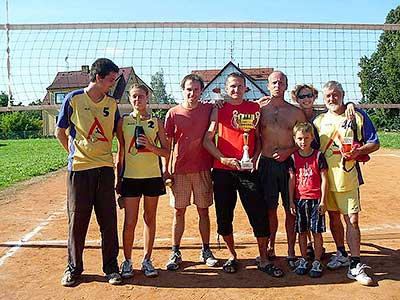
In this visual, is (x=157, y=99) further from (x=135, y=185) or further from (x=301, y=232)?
(x=301, y=232)

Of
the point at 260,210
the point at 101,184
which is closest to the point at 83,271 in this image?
the point at 101,184

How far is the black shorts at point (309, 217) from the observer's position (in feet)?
17.3

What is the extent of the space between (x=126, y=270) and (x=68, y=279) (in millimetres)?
610

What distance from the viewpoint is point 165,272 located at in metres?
5.51

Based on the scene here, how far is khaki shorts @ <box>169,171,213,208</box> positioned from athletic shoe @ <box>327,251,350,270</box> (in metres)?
1.53

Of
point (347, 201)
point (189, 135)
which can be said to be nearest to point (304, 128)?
point (347, 201)

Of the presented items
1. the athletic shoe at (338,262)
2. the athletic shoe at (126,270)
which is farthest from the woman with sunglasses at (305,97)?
the athletic shoe at (126,270)

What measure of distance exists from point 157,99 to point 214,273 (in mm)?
3509

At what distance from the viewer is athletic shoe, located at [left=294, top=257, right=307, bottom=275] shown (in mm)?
5332

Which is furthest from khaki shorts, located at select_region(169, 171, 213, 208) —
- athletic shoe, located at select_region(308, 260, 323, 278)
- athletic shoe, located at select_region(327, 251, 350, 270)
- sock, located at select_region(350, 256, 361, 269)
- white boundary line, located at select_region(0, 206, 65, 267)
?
white boundary line, located at select_region(0, 206, 65, 267)

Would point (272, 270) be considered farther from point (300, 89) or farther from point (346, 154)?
point (300, 89)

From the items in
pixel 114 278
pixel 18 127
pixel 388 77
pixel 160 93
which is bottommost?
pixel 114 278

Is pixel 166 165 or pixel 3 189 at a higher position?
pixel 166 165

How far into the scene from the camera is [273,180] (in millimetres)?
5492
